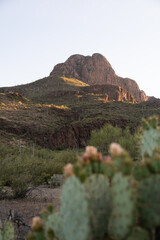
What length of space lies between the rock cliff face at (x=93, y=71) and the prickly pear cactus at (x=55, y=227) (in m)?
104

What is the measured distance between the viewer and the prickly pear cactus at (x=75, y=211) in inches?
40.8

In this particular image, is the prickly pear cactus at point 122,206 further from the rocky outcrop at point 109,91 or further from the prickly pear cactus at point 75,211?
the rocky outcrop at point 109,91

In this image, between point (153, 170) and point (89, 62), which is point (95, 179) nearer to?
point (153, 170)

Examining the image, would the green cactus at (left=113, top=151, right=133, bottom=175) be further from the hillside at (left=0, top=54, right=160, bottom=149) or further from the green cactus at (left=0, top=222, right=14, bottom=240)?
the hillside at (left=0, top=54, right=160, bottom=149)

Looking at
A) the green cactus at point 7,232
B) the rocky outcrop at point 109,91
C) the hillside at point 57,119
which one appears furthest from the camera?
the rocky outcrop at point 109,91

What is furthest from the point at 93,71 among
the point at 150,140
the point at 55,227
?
the point at 55,227

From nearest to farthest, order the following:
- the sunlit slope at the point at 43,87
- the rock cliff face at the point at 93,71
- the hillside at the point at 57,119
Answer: the hillside at the point at 57,119 < the sunlit slope at the point at 43,87 < the rock cliff face at the point at 93,71

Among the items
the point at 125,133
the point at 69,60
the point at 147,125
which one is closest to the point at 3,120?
the point at 125,133

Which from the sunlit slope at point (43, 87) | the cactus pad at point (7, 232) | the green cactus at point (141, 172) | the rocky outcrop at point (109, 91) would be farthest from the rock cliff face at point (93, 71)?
the green cactus at point (141, 172)

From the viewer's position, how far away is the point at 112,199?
1.09m

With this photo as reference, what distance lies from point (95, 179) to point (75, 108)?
154ft

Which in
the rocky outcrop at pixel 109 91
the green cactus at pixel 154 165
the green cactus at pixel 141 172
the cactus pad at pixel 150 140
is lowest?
the green cactus at pixel 141 172

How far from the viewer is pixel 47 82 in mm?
78375

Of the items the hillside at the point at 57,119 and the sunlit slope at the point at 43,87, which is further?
the sunlit slope at the point at 43,87
